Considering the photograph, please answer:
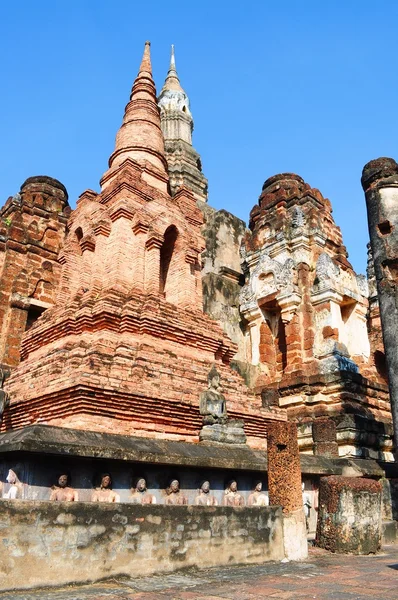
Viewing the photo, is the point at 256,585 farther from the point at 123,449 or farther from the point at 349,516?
the point at 349,516

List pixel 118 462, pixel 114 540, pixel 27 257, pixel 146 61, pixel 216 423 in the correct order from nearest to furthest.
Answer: pixel 114 540 → pixel 118 462 → pixel 216 423 → pixel 27 257 → pixel 146 61

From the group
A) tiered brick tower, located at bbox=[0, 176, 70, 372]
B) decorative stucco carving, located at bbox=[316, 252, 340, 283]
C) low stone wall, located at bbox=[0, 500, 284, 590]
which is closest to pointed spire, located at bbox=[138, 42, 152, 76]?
tiered brick tower, located at bbox=[0, 176, 70, 372]

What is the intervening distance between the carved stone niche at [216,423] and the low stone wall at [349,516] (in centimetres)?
210

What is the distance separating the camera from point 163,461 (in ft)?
21.6

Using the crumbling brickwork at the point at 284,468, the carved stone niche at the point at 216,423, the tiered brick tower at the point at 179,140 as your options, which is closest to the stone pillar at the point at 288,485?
the crumbling brickwork at the point at 284,468

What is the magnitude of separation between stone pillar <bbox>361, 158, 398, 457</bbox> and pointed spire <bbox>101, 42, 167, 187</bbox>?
662cm

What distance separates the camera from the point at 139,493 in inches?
261

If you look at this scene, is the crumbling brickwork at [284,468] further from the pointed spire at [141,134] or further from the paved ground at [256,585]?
the pointed spire at [141,134]

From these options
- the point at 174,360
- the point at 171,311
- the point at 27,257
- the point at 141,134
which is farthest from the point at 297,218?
the point at 27,257

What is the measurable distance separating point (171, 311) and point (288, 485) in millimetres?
5860

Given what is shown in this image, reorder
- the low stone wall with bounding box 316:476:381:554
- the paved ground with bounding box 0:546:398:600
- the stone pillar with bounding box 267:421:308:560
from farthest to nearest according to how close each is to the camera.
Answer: the low stone wall with bounding box 316:476:381:554 < the stone pillar with bounding box 267:421:308:560 < the paved ground with bounding box 0:546:398:600

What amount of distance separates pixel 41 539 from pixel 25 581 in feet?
1.11

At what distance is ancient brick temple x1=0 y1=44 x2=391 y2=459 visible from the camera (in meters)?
10.6

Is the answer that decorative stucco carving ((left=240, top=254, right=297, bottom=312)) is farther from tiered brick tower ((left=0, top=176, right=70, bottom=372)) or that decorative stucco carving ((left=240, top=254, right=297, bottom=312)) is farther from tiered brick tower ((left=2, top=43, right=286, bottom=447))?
tiered brick tower ((left=0, top=176, right=70, bottom=372))
